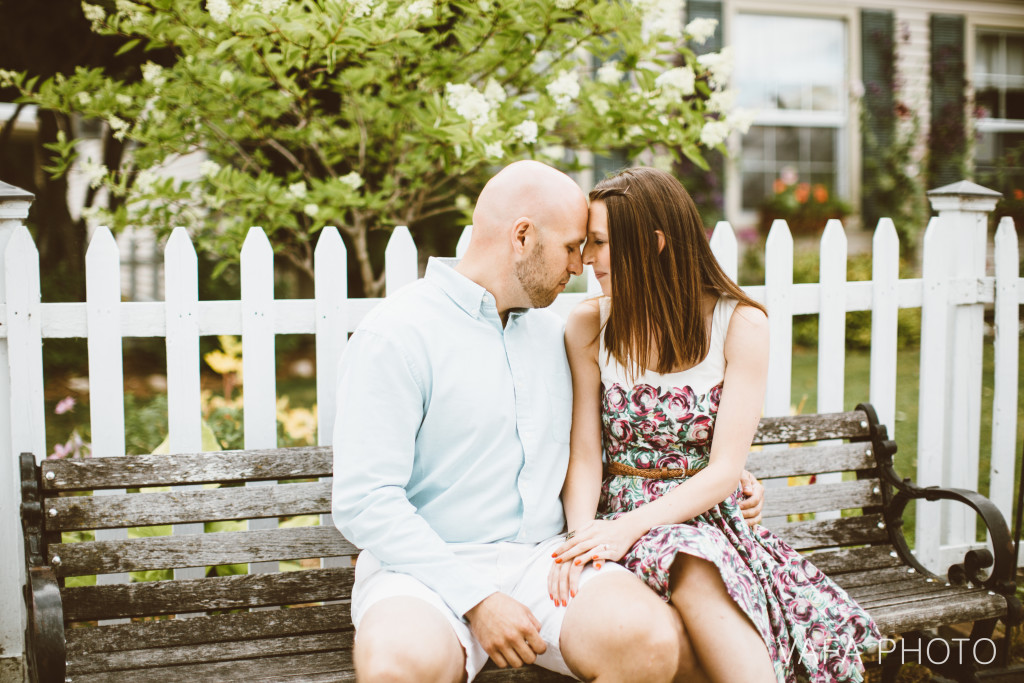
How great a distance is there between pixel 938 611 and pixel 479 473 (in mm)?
1411

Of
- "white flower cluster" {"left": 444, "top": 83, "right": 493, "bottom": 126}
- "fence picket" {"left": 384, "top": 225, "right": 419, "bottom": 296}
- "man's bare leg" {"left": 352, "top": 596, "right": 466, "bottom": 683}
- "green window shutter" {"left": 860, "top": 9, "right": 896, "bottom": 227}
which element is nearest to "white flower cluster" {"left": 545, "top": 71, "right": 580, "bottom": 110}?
"white flower cluster" {"left": 444, "top": 83, "right": 493, "bottom": 126}

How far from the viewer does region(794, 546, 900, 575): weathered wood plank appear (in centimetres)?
290

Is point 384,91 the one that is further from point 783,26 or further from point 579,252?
point 783,26

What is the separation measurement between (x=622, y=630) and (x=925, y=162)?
905 cm

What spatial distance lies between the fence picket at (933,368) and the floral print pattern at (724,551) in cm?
157

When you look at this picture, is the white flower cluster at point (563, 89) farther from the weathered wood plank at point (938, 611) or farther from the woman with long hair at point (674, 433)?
the weathered wood plank at point (938, 611)

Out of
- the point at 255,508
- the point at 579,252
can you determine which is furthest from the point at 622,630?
the point at 255,508

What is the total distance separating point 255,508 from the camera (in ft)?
8.33

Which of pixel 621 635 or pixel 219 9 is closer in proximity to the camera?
pixel 621 635

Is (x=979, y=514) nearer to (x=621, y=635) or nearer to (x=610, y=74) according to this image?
(x=621, y=635)

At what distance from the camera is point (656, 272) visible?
7.85ft

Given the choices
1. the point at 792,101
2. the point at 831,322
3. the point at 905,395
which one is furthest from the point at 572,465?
the point at 792,101

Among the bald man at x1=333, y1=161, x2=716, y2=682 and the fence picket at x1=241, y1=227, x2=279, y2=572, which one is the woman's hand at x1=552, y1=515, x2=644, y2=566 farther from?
the fence picket at x1=241, y1=227, x2=279, y2=572

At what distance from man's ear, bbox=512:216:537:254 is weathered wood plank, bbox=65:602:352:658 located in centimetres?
118
